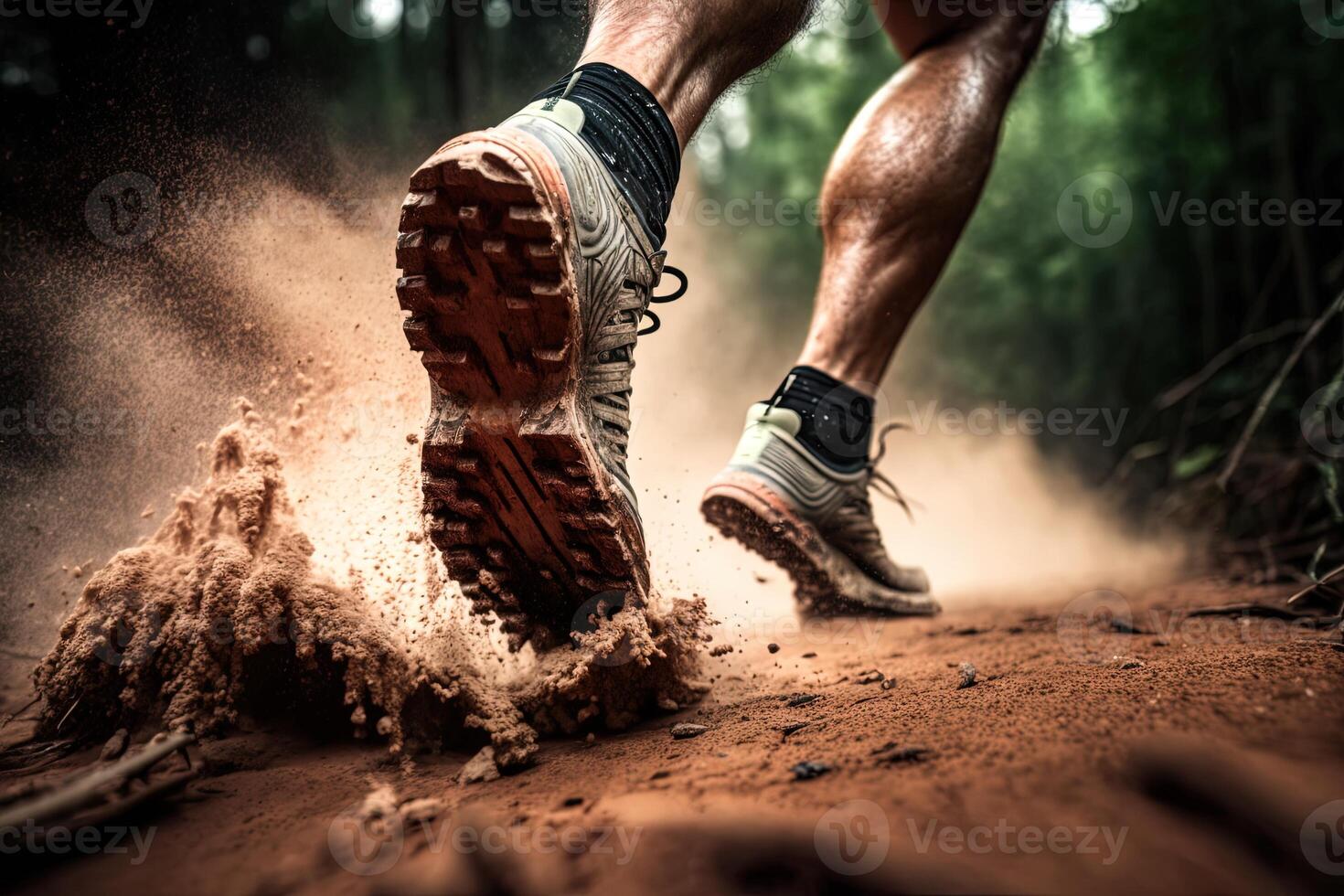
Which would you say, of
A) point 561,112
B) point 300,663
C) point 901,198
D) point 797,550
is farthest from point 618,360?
point 901,198

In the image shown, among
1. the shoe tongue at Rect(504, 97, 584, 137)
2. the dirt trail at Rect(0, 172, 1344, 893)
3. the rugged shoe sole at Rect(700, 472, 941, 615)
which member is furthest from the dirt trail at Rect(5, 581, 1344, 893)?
the shoe tongue at Rect(504, 97, 584, 137)

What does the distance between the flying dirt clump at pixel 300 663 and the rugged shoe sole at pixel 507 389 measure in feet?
0.32

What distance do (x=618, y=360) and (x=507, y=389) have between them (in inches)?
6.7

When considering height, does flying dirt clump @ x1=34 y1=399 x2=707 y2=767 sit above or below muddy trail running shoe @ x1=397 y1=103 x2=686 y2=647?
below

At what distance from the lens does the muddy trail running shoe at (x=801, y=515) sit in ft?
4.86

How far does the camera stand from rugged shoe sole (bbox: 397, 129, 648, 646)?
794mm

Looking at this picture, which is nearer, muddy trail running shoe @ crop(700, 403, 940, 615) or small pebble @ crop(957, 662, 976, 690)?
small pebble @ crop(957, 662, 976, 690)

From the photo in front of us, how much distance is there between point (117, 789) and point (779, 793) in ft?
2.00

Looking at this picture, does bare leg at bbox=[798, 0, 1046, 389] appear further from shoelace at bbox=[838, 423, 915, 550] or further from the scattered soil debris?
the scattered soil debris

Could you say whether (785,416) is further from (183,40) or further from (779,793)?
(183,40)

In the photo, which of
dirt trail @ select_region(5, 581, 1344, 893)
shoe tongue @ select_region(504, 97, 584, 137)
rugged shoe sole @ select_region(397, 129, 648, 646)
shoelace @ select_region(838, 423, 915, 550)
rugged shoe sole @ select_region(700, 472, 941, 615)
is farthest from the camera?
shoelace @ select_region(838, 423, 915, 550)

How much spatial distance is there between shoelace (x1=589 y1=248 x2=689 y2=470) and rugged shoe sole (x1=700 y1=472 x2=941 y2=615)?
468mm

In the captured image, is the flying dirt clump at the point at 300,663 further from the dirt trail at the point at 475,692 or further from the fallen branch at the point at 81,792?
the fallen branch at the point at 81,792

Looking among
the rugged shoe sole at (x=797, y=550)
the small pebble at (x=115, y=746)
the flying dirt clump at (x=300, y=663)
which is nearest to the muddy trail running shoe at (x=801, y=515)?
the rugged shoe sole at (x=797, y=550)
